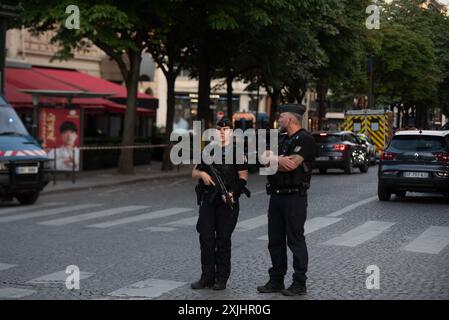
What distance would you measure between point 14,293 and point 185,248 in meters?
3.66

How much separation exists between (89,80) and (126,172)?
933 centimetres

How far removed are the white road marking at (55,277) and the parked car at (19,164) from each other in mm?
8364

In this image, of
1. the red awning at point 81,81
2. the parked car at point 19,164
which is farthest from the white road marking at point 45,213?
the red awning at point 81,81

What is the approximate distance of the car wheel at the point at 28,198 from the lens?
18609mm

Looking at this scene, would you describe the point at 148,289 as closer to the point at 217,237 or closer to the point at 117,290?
the point at 117,290

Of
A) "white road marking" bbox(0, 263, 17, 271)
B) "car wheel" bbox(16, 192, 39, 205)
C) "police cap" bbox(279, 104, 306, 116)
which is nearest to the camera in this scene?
"police cap" bbox(279, 104, 306, 116)

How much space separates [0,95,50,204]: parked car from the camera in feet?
58.4

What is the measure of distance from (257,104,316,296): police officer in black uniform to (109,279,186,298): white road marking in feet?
3.26

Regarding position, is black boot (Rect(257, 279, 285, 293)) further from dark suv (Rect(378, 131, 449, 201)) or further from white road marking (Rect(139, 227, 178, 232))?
dark suv (Rect(378, 131, 449, 201))

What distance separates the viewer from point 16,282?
364 inches

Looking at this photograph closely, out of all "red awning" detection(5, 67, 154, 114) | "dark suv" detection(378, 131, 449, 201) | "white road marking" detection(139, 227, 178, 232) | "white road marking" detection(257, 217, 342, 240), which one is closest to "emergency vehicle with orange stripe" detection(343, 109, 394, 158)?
"red awning" detection(5, 67, 154, 114)

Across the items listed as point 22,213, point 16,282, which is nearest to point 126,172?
point 22,213

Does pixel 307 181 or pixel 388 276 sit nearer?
pixel 307 181
